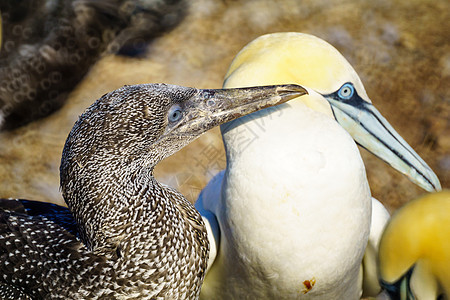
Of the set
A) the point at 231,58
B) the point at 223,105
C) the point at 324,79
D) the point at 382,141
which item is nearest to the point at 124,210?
the point at 223,105

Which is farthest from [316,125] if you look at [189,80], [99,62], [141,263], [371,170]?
[99,62]

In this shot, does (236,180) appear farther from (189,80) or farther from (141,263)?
(189,80)

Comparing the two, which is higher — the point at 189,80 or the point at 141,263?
the point at 141,263

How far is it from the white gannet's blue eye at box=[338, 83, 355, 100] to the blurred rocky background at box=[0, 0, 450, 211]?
1864 mm

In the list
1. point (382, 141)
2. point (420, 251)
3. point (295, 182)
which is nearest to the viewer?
point (295, 182)

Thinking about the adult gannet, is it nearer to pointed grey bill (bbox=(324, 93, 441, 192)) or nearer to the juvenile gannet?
pointed grey bill (bbox=(324, 93, 441, 192))

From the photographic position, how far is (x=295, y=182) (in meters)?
2.69

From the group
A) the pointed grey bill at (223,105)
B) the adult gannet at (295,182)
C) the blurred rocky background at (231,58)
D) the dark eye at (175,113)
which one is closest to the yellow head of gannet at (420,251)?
the adult gannet at (295,182)

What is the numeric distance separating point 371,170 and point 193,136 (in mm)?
2494

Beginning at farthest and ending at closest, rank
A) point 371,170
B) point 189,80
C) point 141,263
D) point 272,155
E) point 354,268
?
point 189,80 < point 371,170 < point 354,268 < point 272,155 < point 141,263

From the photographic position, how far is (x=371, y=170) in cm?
478

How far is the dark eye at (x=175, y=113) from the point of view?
8.40ft

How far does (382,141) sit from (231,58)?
264 cm

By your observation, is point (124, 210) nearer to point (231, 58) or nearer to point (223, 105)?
point (223, 105)
